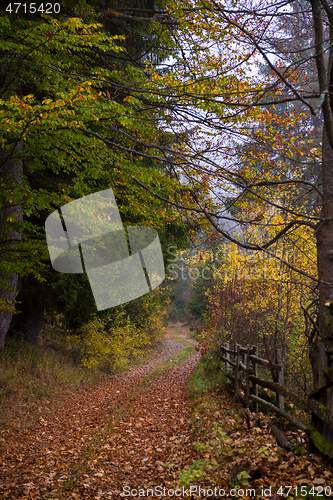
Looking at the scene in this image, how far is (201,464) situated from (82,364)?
9.41m

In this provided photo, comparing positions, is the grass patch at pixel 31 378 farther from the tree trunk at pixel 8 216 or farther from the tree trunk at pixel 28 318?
the tree trunk at pixel 8 216

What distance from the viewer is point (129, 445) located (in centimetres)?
611

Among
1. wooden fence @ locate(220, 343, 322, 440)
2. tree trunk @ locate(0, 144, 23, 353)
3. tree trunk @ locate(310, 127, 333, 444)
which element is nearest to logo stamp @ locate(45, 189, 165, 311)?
tree trunk @ locate(0, 144, 23, 353)

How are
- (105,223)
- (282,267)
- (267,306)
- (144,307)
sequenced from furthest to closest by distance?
(144,307)
(267,306)
(282,267)
(105,223)

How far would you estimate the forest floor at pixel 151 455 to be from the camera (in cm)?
387

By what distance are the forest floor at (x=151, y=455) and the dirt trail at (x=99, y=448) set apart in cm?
2

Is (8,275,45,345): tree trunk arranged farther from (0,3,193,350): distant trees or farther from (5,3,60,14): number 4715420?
(5,3,60,14): number 4715420

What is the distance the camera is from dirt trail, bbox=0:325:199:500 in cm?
454

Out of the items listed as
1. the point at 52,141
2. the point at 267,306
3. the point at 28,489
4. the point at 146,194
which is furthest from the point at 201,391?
the point at 52,141

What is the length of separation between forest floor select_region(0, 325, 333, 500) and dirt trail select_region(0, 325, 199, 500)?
0.02 meters

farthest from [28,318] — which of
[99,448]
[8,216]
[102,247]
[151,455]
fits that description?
[151,455]

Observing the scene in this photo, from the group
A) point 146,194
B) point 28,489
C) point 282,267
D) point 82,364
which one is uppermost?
point 146,194

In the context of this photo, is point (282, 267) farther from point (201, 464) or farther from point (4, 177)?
point (4, 177)

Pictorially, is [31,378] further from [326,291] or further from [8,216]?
[326,291]
